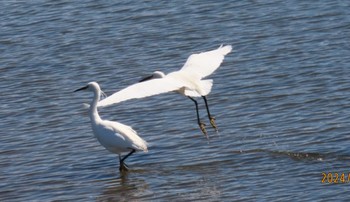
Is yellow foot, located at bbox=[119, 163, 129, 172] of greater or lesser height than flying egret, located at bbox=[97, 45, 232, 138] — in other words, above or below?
below

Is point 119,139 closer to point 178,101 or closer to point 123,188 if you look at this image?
point 123,188

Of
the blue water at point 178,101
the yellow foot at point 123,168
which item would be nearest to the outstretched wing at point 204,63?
the blue water at point 178,101

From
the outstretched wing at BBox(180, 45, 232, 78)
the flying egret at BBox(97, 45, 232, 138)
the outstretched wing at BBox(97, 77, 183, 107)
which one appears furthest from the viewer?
the outstretched wing at BBox(180, 45, 232, 78)

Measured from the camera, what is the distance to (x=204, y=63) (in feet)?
37.7

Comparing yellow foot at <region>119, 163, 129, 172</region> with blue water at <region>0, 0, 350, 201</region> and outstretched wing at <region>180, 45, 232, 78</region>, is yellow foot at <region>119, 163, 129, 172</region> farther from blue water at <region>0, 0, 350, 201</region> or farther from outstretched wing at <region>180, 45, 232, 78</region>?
outstretched wing at <region>180, 45, 232, 78</region>

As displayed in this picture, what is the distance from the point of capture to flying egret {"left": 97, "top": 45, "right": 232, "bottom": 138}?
9.63 meters

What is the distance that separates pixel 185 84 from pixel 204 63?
0.97 m

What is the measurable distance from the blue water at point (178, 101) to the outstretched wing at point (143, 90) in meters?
0.88

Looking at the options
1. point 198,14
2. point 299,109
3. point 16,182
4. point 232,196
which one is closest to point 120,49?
point 198,14

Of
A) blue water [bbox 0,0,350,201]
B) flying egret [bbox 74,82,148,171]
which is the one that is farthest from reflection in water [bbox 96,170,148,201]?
flying egret [bbox 74,82,148,171]

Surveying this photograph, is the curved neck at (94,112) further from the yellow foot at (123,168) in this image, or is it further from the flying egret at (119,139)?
the yellow foot at (123,168)

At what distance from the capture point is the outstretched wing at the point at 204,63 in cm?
1130

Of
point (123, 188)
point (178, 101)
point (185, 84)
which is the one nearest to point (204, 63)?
point (185, 84)

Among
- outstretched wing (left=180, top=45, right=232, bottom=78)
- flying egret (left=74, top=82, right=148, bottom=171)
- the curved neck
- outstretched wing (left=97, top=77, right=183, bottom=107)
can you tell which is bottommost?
flying egret (left=74, top=82, right=148, bottom=171)
